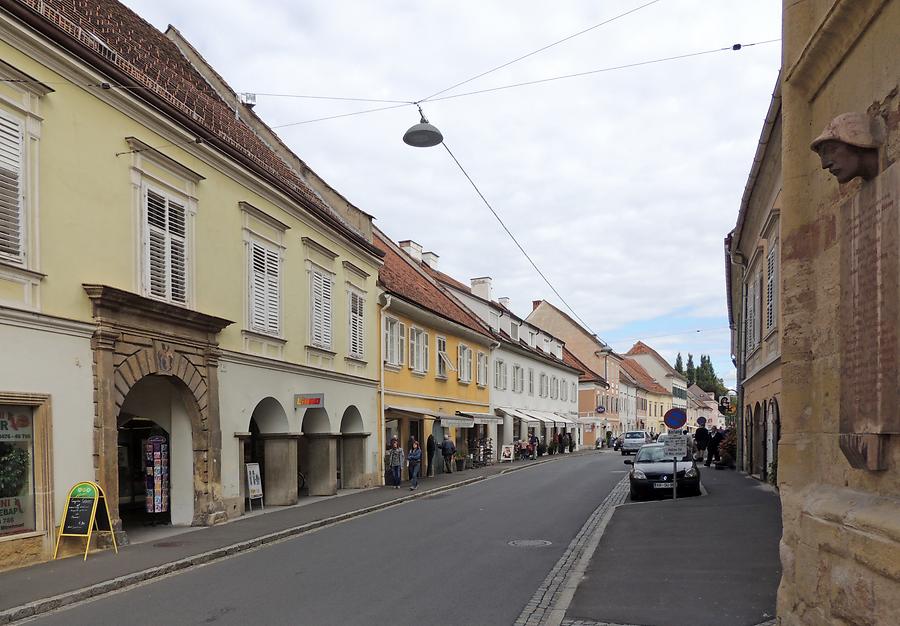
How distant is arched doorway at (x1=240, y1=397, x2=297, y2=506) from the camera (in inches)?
754

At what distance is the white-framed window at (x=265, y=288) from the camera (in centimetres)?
1802

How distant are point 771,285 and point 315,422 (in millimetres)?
11953

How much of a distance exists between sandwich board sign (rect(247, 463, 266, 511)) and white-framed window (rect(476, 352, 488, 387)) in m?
20.4

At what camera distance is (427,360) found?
100ft

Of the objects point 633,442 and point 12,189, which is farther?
point 633,442

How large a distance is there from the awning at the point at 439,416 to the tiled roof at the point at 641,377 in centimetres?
5794

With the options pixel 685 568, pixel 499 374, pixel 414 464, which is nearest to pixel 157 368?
pixel 685 568

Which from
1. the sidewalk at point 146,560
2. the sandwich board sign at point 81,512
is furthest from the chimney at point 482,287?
the sandwich board sign at point 81,512

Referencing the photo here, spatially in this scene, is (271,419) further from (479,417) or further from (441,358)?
(479,417)

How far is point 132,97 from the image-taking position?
13586mm

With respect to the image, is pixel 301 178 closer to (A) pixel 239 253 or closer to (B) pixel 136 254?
(A) pixel 239 253

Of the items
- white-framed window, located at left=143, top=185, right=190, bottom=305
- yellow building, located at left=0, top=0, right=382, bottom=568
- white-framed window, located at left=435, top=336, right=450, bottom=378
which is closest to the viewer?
yellow building, located at left=0, top=0, right=382, bottom=568

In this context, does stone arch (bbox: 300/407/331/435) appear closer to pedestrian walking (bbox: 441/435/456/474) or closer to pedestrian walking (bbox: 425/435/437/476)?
pedestrian walking (bbox: 425/435/437/476)

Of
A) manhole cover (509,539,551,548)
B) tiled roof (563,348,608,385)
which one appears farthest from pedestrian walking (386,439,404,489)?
tiled roof (563,348,608,385)
